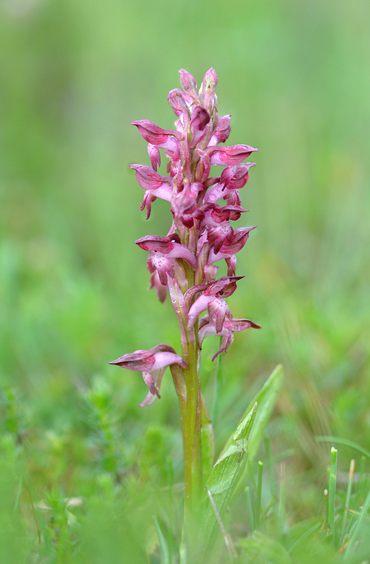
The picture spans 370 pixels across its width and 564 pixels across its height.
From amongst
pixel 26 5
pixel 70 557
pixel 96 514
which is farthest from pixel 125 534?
pixel 26 5

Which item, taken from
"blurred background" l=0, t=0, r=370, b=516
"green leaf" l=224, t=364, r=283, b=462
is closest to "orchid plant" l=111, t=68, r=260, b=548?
"green leaf" l=224, t=364, r=283, b=462

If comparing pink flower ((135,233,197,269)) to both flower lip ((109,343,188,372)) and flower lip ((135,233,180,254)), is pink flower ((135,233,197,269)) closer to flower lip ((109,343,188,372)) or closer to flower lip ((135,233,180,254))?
flower lip ((135,233,180,254))

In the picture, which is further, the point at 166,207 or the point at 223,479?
the point at 166,207

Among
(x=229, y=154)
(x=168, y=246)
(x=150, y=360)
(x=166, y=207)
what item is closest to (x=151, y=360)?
(x=150, y=360)

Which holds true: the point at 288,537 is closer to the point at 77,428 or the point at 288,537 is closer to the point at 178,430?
the point at 178,430

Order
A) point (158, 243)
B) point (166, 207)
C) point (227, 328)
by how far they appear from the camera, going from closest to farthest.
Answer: point (158, 243) → point (227, 328) → point (166, 207)

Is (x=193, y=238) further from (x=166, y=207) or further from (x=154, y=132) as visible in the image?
(x=166, y=207)
